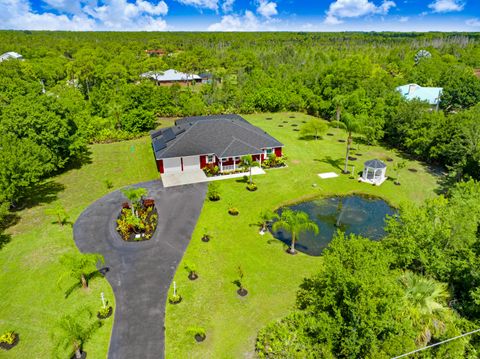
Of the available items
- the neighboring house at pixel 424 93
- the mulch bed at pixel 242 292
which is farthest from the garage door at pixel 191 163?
the neighboring house at pixel 424 93

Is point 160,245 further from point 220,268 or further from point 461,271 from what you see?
point 461,271

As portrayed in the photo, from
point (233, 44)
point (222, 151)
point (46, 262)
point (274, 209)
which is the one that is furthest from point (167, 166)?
point (233, 44)

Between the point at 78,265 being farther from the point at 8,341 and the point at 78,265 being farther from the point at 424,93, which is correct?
the point at 424,93

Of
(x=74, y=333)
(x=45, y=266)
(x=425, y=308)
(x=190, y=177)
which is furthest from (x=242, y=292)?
(x=190, y=177)

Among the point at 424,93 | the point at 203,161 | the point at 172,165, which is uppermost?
the point at 424,93

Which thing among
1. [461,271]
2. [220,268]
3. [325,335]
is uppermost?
[461,271]
